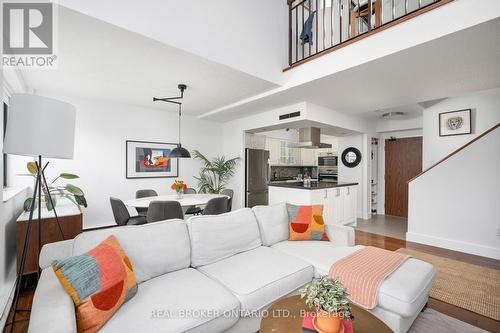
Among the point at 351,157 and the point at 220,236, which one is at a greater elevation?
the point at 351,157

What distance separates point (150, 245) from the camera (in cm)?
175

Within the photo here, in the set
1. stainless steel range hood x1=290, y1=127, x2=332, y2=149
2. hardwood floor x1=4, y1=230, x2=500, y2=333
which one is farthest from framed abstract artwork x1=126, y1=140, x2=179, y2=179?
stainless steel range hood x1=290, y1=127, x2=332, y2=149

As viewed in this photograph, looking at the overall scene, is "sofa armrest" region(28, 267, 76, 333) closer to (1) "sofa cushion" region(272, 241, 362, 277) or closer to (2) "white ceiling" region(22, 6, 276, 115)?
(1) "sofa cushion" region(272, 241, 362, 277)

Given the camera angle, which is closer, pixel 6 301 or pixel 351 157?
pixel 6 301

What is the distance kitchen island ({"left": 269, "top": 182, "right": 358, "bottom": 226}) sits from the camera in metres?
4.15

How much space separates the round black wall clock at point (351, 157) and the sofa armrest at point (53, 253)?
5773mm

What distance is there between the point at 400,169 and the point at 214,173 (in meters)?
4.77

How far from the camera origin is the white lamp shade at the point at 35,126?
1.39 metres

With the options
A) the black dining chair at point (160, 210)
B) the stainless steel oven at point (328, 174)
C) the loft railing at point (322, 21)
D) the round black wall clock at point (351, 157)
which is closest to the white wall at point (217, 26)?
the loft railing at point (322, 21)

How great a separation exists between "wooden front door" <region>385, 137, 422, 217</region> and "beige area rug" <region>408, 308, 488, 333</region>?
443 cm

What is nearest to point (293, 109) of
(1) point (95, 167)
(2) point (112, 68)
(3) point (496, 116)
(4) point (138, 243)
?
(2) point (112, 68)

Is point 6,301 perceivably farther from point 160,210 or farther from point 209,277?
point 209,277

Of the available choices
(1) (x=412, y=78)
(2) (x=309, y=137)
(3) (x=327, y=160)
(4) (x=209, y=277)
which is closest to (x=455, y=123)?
→ (1) (x=412, y=78)

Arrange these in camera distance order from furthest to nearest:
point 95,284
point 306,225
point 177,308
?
point 306,225 < point 177,308 < point 95,284
